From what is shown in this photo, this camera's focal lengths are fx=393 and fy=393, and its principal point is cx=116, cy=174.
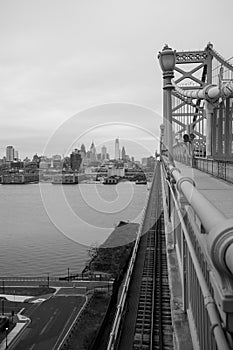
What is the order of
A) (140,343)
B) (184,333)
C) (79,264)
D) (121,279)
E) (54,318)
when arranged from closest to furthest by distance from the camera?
(184,333)
(140,343)
(54,318)
(121,279)
(79,264)

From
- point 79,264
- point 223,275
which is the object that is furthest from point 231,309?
point 79,264

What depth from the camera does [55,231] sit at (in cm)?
1127

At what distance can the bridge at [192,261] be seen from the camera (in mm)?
646

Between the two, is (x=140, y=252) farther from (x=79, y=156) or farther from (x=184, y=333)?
(x=79, y=156)

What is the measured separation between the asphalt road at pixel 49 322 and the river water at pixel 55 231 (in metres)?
1.26

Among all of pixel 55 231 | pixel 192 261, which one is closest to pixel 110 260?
pixel 55 231

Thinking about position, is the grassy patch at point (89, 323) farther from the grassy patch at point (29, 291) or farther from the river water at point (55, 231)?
the river water at point (55, 231)

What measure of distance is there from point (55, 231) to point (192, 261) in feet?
33.5

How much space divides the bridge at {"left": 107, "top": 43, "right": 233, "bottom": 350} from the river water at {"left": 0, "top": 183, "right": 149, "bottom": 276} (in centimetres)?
245

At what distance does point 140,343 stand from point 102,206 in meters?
13.9

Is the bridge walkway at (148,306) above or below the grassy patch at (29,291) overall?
above

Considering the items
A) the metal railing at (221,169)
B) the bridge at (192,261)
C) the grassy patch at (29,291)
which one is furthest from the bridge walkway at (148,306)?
the grassy patch at (29,291)

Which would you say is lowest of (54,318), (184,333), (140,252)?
(54,318)

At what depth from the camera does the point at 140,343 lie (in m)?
2.54
